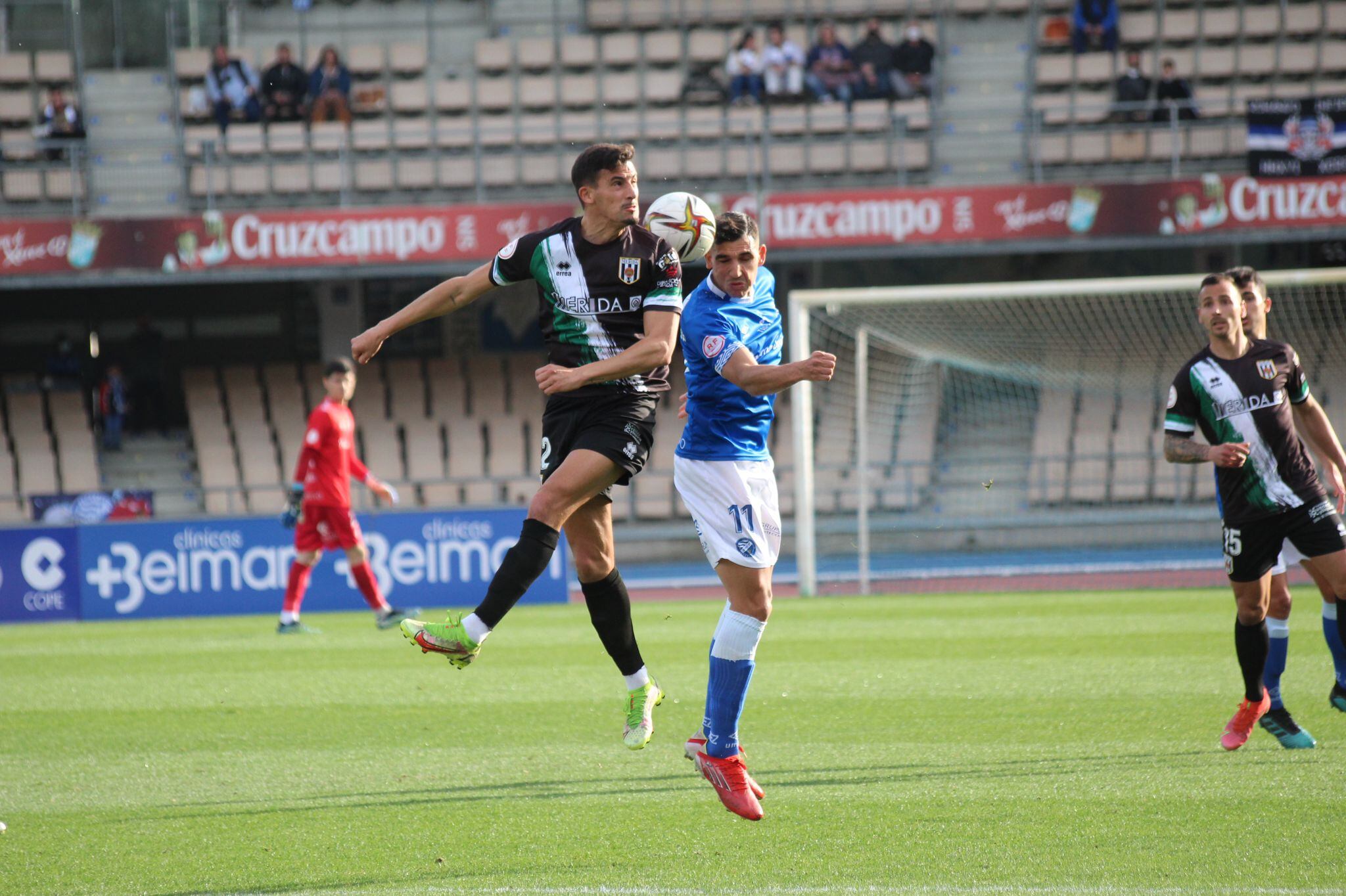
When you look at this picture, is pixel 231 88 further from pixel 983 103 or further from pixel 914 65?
pixel 983 103

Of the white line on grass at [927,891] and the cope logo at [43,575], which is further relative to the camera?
the cope logo at [43,575]

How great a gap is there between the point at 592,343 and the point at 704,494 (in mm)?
712

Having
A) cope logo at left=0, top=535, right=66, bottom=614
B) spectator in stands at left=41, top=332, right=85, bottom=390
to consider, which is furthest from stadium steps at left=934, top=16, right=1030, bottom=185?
spectator in stands at left=41, top=332, right=85, bottom=390

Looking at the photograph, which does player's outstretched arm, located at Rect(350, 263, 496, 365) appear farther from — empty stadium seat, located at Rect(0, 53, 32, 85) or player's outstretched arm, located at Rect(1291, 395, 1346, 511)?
empty stadium seat, located at Rect(0, 53, 32, 85)

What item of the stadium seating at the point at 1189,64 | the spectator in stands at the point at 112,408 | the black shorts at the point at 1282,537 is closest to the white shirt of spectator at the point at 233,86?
the spectator in stands at the point at 112,408

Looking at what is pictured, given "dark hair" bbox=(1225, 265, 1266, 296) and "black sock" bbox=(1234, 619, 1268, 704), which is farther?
"dark hair" bbox=(1225, 265, 1266, 296)

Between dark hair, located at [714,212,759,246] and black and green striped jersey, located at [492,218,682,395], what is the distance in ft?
0.83

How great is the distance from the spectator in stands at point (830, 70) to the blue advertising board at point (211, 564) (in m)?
9.18

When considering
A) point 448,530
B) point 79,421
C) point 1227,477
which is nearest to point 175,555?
point 448,530

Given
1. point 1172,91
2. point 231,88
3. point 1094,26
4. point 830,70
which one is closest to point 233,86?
point 231,88

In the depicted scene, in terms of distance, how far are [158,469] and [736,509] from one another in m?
17.3

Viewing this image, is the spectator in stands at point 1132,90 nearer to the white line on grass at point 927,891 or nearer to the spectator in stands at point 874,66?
the spectator in stands at point 874,66

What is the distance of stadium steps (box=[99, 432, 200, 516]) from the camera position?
19547mm

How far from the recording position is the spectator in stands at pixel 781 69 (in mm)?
19312
